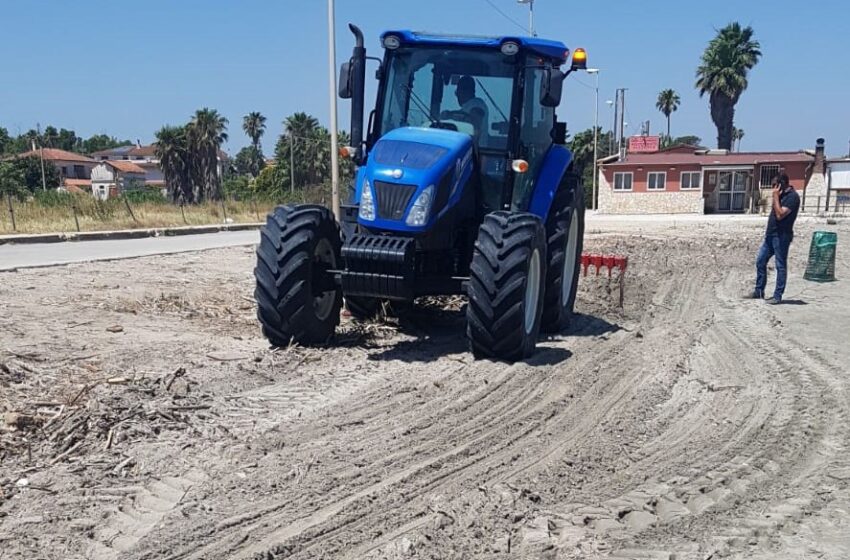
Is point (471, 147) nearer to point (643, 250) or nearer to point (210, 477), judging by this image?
point (210, 477)

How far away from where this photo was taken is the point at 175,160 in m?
57.9

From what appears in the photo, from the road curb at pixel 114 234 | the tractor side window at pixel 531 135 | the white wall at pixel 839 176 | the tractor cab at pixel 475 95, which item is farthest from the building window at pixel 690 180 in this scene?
the tractor cab at pixel 475 95

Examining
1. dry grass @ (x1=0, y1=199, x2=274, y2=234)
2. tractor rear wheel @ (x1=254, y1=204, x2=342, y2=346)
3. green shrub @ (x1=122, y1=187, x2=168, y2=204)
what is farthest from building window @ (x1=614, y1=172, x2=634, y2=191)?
tractor rear wheel @ (x1=254, y1=204, x2=342, y2=346)

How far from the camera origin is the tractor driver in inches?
302

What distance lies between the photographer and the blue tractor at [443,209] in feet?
22.0

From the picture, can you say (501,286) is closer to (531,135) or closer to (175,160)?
(531,135)

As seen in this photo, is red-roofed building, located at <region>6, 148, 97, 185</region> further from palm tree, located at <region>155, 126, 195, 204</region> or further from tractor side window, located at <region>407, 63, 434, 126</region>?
tractor side window, located at <region>407, 63, 434, 126</region>

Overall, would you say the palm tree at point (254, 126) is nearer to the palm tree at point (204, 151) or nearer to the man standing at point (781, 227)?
the palm tree at point (204, 151)

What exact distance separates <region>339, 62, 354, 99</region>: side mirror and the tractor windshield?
0.40 meters

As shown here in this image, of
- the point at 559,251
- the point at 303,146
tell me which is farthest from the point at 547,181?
the point at 303,146

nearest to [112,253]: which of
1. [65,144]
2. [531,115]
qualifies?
[531,115]

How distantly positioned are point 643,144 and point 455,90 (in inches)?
1821

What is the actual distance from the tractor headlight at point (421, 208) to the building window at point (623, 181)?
39212 millimetres

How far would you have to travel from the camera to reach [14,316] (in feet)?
27.5
